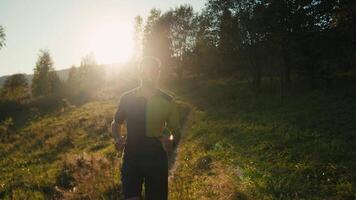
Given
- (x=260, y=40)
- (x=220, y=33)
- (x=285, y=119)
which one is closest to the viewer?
(x=285, y=119)

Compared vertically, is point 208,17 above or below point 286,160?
above

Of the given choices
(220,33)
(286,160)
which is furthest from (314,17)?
(286,160)

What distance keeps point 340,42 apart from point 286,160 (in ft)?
77.8

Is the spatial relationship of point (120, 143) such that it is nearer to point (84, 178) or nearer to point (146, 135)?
point (146, 135)

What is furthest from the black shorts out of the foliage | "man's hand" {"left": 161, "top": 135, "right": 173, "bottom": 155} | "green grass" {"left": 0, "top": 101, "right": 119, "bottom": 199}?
the foliage

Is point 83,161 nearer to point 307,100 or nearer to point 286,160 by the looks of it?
point 286,160

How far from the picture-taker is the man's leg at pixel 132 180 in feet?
17.2

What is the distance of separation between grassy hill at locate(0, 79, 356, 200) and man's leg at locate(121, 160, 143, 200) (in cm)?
444

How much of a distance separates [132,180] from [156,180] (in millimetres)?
343

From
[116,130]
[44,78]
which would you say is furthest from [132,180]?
[44,78]

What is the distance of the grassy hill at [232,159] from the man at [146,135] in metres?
4.22

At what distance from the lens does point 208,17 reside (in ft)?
146

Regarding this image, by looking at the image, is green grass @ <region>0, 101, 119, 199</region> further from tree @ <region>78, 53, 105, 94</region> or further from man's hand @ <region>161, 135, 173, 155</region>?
tree @ <region>78, 53, 105, 94</region>

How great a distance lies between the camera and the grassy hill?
10055 millimetres
